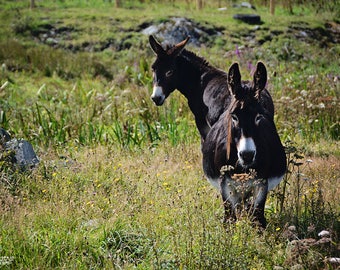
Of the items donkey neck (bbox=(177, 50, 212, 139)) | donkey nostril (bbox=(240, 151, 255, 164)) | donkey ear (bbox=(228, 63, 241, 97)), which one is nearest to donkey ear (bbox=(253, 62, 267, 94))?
donkey ear (bbox=(228, 63, 241, 97))

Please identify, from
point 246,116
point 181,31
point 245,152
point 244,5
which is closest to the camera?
point 245,152

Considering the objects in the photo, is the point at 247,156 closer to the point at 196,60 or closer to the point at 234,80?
the point at 234,80

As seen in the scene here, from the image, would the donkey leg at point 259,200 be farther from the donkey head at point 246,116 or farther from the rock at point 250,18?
the rock at point 250,18

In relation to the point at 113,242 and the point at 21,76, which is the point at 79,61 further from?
the point at 113,242

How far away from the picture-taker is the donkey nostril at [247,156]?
4.23 meters

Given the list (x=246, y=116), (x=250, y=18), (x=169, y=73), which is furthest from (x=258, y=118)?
(x=250, y=18)

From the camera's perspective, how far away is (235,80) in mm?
4609

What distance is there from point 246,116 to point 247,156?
1.11ft

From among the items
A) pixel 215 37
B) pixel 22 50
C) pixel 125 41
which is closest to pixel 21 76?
pixel 22 50

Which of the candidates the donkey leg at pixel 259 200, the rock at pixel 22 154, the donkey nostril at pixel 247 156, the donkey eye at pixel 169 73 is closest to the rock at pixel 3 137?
the rock at pixel 22 154

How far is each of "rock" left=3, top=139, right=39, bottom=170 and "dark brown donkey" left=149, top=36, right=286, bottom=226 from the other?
156cm

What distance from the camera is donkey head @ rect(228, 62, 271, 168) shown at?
4281 mm

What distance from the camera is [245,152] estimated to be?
13.9 ft

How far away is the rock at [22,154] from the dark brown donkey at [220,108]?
156 centimetres
